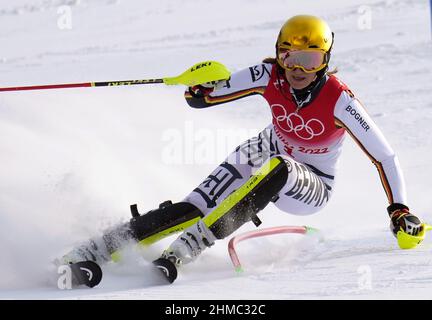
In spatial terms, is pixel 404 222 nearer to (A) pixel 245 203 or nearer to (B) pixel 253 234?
(A) pixel 245 203

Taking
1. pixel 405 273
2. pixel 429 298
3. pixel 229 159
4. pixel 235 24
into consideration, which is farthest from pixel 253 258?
pixel 235 24

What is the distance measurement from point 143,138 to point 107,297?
161 inches

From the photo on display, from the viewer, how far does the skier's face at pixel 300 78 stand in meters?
4.54

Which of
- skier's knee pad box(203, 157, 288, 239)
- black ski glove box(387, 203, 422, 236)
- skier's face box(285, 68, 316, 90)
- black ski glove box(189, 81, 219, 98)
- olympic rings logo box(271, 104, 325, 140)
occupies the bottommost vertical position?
black ski glove box(387, 203, 422, 236)

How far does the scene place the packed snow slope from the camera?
4.22 m

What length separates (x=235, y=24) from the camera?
46.3ft

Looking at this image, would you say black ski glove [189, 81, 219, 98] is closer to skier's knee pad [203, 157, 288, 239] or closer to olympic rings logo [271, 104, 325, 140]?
olympic rings logo [271, 104, 325, 140]

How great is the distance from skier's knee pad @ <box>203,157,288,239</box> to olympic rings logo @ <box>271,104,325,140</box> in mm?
487

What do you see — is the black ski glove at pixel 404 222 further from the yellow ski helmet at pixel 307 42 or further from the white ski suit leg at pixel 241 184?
the yellow ski helmet at pixel 307 42

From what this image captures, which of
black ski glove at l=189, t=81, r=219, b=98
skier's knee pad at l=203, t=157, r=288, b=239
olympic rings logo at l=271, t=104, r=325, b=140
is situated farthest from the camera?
black ski glove at l=189, t=81, r=219, b=98

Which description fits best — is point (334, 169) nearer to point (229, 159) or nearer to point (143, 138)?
point (229, 159)

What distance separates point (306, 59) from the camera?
4.50 meters

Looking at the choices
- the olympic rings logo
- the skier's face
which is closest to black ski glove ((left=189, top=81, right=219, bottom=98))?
the olympic rings logo

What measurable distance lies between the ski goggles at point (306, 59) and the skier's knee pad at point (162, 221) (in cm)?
93
